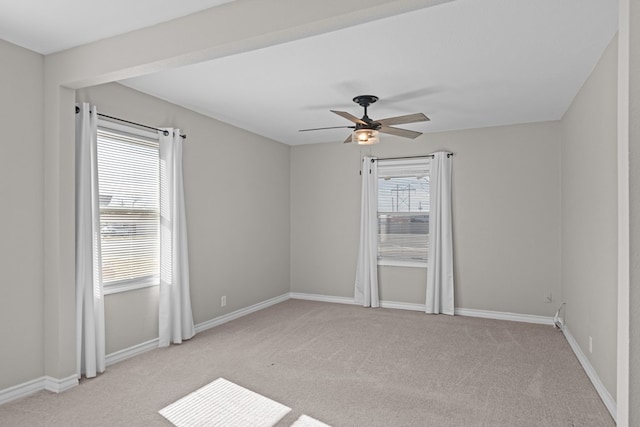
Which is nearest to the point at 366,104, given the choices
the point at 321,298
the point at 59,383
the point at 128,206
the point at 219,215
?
the point at 219,215

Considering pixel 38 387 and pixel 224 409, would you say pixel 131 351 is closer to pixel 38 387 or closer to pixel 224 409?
pixel 38 387

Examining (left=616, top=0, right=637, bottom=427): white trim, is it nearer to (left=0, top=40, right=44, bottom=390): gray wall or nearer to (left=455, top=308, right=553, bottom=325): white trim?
(left=0, top=40, right=44, bottom=390): gray wall

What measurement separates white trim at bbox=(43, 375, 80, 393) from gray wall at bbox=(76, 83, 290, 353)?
0.55 metres

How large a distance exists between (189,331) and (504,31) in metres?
4.02

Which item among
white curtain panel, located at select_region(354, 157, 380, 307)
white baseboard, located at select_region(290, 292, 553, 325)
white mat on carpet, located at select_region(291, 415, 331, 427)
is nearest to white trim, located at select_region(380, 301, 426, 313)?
white baseboard, located at select_region(290, 292, 553, 325)

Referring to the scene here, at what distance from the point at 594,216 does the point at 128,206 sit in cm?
415

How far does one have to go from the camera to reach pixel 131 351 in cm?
396

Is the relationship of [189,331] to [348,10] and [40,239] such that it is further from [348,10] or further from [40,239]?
[348,10]

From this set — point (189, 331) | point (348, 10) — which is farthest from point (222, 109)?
point (348, 10)

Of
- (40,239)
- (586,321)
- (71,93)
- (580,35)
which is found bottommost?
(586,321)

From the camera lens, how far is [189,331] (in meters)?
4.46

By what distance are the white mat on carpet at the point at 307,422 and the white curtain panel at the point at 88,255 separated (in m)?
1.84

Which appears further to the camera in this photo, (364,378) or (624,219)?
(364,378)

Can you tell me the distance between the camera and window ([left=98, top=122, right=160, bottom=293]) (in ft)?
12.4
